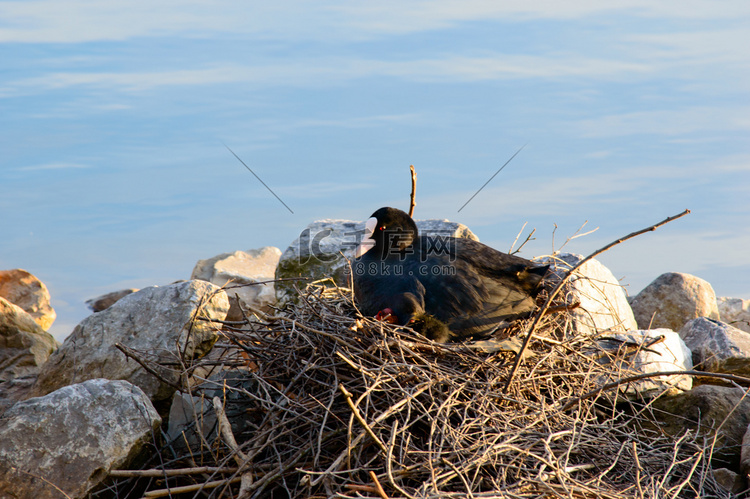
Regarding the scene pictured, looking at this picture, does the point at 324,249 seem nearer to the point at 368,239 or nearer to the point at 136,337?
the point at 368,239

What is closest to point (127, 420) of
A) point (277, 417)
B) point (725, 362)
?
point (277, 417)

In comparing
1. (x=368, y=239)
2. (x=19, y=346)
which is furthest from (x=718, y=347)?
(x=19, y=346)

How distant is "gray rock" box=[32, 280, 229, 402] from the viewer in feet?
20.6

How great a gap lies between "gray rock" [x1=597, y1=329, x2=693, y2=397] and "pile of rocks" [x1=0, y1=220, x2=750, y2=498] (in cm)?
2

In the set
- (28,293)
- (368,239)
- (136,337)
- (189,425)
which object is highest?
(368,239)

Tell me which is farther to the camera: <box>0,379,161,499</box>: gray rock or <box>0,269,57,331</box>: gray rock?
<box>0,269,57,331</box>: gray rock

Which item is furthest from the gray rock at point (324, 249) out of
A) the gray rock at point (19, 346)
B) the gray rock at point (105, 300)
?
the gray rock at point (105, 300)

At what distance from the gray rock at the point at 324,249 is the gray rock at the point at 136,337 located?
39.9 inches

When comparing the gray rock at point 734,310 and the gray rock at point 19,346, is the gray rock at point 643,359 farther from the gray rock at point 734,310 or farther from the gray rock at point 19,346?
the gray rock at point 19,346

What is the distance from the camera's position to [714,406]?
17.9 feet

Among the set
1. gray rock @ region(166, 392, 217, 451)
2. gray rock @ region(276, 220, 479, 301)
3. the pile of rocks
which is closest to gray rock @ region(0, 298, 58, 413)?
the pile of rocks

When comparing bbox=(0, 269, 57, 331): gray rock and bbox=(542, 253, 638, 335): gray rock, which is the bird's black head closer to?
bbox=(542, 253, 638, 335): gray rock

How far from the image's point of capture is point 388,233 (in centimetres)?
527

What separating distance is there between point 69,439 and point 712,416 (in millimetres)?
5253
